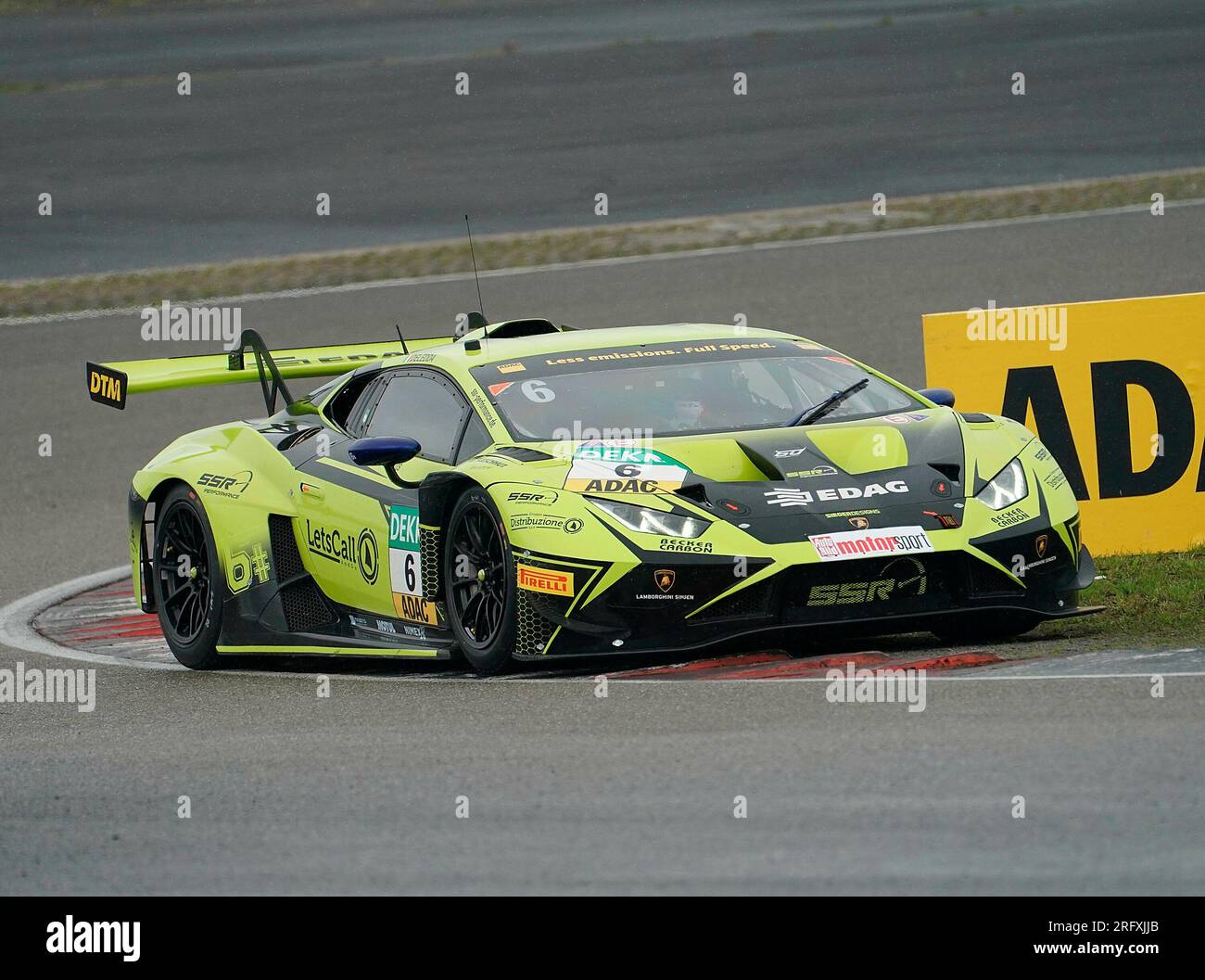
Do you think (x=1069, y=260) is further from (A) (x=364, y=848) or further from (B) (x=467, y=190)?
(A) (x=364, y=848)

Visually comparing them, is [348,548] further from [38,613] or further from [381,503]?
[38,613]

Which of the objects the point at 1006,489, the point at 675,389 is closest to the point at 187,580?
the point at 675,389

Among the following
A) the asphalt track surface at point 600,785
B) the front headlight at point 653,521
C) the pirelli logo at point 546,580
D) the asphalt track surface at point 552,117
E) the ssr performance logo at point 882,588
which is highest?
the asphalt track surface at point 552,117

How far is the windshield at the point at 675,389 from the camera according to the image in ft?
29.0

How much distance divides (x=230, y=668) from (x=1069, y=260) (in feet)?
34.5

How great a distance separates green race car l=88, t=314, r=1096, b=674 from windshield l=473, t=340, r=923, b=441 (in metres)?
0.01

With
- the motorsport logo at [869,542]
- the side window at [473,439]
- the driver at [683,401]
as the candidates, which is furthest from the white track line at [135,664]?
the driver at [683,401]

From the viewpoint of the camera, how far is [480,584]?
27.8 feet

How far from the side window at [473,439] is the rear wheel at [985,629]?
1827 millimetres

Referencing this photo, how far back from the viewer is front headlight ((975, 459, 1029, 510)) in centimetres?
838

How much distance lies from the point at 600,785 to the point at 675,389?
3.01 m
